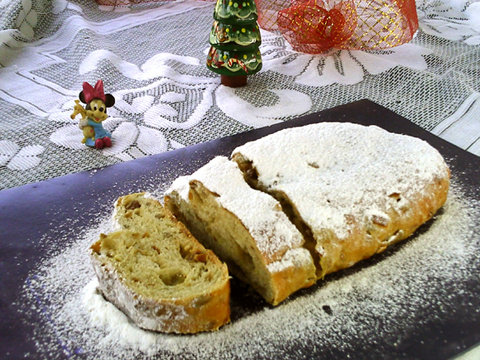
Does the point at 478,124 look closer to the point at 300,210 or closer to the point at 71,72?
the point at 300,210

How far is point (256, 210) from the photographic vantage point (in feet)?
4.17

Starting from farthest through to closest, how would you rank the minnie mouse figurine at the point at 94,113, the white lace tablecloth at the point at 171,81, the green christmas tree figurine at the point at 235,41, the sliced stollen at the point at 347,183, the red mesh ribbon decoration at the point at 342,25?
the red mesh ribbon decoration at the point at 342,25, the green christmas tree figurine at the point at 235,41, the white lace tablecloth at the point at 171,81, the minnie mouse figurine at the point at 94,113, the sliced stollen at the point at 347,183

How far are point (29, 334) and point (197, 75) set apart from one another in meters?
1.89

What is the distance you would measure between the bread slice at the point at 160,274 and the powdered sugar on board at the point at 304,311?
0.04 metres

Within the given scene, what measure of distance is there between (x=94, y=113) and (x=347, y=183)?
1.13 meters

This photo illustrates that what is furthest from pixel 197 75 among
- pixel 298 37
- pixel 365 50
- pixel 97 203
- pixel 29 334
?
pixel 29 334

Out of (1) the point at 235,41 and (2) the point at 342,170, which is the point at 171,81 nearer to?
(1) the point at 235,41

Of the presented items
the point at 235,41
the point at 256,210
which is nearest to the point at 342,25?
the point at 235,41

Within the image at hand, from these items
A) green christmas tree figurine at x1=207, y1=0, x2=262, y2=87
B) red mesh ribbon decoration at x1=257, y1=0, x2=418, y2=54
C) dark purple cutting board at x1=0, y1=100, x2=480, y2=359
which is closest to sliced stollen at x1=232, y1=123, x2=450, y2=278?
dark purple cutting board at x1=0, y1=100, x2=480, y2=359

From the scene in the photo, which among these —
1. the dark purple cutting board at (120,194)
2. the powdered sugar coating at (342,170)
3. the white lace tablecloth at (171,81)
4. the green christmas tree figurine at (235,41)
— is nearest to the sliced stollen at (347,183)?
the powdered sugar coating at (342,170)

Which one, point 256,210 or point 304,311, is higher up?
point 256,210

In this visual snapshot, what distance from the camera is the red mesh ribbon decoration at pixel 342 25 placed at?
279 centimetres

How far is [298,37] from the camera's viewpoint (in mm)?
2914

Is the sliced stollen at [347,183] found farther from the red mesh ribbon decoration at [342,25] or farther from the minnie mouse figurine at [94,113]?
the red mesh ribbon decoration at [342,25]
